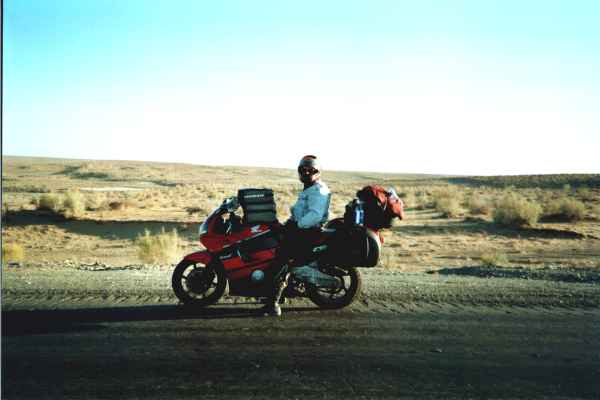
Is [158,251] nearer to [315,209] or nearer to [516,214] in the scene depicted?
[315,209]

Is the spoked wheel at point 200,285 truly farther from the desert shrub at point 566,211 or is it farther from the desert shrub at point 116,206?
the desert shrub at point 116,206

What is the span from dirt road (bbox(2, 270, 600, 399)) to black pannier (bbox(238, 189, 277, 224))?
124 cm

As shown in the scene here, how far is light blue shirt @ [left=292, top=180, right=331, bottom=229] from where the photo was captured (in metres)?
7.29

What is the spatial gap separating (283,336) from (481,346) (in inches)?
84.7

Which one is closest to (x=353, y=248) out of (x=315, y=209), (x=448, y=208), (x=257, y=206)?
(x=315, y=209)

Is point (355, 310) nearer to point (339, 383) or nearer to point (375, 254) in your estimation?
point (375, 254)

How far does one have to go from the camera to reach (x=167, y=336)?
20.6 ft

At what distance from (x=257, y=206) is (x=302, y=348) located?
2.37 meters

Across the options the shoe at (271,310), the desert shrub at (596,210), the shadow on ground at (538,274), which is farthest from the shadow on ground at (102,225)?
the desert shrub at (596,210)

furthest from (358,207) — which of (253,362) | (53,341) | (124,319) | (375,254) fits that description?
(53,341)

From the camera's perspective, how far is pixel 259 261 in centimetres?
760

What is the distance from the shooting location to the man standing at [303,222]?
7309 mm

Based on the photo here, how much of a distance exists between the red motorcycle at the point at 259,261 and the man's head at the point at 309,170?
61 cm

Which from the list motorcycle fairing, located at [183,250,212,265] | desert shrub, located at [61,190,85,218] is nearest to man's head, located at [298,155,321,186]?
motorcycle fairing, located at [183,250,212,265]
